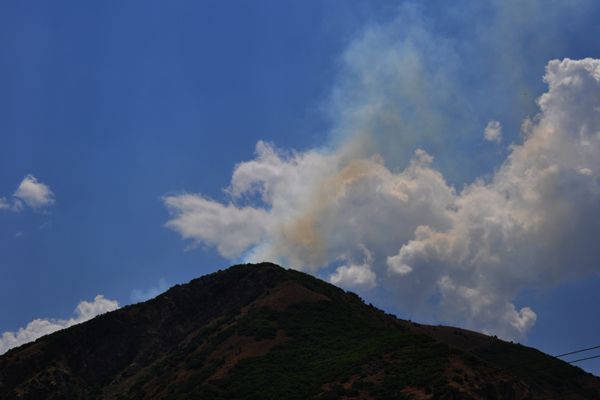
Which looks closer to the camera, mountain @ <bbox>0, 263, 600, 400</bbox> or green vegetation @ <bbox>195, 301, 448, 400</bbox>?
green vegetation @ <bbox>195, 301, 448, 400</bbox>

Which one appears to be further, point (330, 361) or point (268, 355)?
point (268, 355)

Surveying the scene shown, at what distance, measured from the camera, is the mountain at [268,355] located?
2537 inches

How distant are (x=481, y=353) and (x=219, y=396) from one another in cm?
6751

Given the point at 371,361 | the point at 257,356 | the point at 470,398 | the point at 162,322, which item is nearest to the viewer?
the point at 470,398

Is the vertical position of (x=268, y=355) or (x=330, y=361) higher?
(x=268, y=355)

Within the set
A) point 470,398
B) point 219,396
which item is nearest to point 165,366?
point 219,396

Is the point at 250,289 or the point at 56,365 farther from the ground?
the point at 250,289

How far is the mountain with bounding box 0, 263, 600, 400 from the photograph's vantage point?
6444cm

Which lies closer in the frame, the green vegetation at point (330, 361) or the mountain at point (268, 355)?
the green vegetation at point (330, 361)

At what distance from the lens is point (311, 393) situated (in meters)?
66.3

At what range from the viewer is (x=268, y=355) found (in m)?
82.4

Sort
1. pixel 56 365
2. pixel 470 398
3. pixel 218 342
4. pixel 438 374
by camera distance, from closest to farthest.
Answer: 1. pixel 470 398
2. pixel 438 374
3. pixel 218 342
4. pixel 56 365

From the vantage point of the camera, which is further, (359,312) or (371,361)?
(359,312)

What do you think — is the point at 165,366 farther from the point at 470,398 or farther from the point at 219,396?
the point at 470,398
